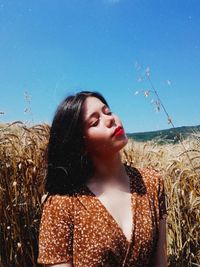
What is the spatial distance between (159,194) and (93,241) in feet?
1.09

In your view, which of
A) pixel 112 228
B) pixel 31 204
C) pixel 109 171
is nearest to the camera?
pixel 112 228

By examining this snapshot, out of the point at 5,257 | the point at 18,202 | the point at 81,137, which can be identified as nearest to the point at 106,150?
the point at 81,137

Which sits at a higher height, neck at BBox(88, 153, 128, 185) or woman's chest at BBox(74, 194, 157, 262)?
neck at BBox(88, 153, 128, 185)

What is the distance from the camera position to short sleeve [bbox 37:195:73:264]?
157 centimetres

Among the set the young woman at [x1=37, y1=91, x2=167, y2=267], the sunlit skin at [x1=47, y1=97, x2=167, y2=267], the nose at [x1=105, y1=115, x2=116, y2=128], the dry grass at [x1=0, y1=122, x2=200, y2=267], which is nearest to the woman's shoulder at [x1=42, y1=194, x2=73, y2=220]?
the young woman at [x1=37, y1=91, x2=167, y2=267]

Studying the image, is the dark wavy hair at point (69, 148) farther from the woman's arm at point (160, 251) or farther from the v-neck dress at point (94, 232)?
the woman's arm at point (160, 251)

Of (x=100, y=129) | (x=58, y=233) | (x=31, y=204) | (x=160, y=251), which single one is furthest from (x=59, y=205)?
(x=31, y=204)

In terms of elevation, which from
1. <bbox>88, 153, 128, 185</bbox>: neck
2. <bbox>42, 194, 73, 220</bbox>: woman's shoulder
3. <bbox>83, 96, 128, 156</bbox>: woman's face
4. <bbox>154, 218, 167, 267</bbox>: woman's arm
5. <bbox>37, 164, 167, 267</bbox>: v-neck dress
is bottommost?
<bbox>154, 218, 167, 267</bbox>: woman's arm

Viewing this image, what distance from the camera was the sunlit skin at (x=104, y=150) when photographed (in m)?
1.57

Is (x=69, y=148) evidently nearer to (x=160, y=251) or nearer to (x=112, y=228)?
(x=112, y=228)

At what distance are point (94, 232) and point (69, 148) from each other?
0.36 meters

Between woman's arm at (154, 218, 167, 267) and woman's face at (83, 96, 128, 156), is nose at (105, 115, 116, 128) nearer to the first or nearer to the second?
woman's face at (83, 96, 128, 156)

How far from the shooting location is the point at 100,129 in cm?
159

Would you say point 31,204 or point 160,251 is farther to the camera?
point 31,204
